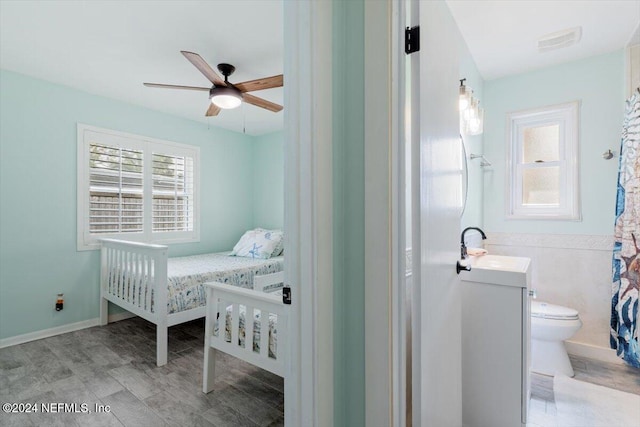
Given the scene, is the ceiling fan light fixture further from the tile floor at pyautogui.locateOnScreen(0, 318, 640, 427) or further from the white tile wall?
the white tile wall

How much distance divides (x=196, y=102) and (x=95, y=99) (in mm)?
983

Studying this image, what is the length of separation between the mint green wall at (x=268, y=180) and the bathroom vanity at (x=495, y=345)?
3116 millimetres

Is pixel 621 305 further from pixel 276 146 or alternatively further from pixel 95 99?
pixel 95 99

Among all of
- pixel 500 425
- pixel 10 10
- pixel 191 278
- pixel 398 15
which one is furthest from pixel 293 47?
pixel 191 278

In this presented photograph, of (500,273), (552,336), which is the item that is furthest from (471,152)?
(552,336)

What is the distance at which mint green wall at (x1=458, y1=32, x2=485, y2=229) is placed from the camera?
235cm

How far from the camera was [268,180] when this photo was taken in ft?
15.3

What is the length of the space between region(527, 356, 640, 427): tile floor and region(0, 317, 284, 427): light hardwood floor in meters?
1.51

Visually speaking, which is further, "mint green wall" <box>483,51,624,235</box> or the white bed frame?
"mint green wall" <box>483,51,624,235</box>

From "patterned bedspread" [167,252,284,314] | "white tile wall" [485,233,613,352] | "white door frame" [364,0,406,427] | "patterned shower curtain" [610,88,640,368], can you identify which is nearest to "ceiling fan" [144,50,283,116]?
"white door frame" [364,0,406,427]

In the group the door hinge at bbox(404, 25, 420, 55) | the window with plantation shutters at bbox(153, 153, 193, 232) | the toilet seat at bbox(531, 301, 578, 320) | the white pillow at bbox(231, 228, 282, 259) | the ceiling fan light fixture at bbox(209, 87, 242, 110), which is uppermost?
the ceiling fan light fixture at bbox(209, 87, 242, 110)

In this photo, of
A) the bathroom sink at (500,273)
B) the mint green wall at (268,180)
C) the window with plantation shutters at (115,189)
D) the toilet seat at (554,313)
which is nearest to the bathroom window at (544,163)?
the toilet seat at (554,313)

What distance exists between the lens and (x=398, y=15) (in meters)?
0.98

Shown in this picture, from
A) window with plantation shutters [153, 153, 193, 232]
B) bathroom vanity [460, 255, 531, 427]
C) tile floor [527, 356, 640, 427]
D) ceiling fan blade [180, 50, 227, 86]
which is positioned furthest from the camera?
window with plantation shutters [153, 153, 193, 232]
